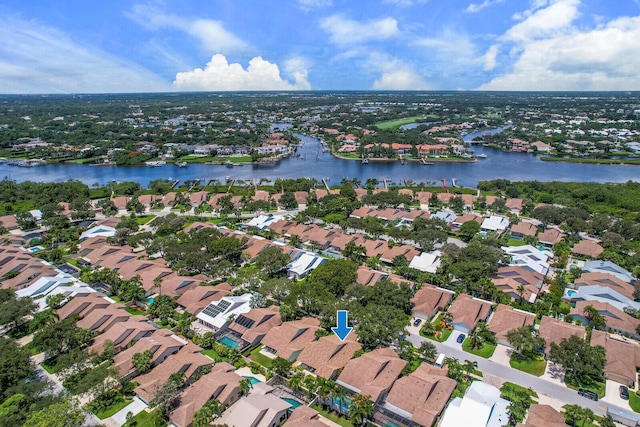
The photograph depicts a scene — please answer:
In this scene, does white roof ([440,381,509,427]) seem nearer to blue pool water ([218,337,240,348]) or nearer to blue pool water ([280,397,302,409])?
blue pool water ([280,397,302,409])

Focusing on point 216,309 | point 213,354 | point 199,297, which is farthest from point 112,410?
point 199,297

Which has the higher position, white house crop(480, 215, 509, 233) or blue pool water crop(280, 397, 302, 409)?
white house crop(480, 215, 509, 233)

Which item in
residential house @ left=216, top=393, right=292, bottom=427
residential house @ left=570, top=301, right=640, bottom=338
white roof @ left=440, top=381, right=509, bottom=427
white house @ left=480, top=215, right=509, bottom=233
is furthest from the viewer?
white house @ left=480, top=215, right=509, bottom=233

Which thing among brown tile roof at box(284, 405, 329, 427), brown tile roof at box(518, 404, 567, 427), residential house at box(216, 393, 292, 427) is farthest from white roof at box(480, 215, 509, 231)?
residential house at box(216, 393, 292, 427)

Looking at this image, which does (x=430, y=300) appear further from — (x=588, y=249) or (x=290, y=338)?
(x=588, y=249)

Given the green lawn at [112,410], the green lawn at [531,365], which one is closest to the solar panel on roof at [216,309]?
the green lawn at [112,410]

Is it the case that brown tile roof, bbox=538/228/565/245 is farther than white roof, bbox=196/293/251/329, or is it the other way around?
brown tile roof, bbox=538/228/565/245
